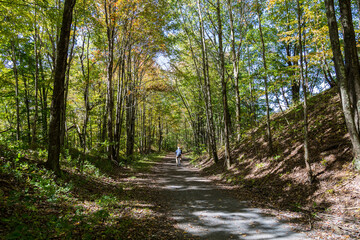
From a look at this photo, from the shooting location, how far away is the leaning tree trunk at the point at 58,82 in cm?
584

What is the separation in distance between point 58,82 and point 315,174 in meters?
8.22

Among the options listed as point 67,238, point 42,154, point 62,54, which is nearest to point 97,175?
point 42,154

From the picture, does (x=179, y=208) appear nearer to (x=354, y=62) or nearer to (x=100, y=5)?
(x=354, y=62)

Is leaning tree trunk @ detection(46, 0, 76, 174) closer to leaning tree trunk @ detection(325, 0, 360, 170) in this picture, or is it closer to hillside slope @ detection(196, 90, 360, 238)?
hillside slope @ detection(196, 90, 360, 238)

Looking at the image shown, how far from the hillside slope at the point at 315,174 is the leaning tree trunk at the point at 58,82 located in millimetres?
6276

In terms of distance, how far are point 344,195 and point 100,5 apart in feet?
45.1

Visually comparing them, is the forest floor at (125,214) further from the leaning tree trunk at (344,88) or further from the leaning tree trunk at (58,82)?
the leaning tree trunk at (344,88)

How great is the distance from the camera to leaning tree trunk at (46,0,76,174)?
5840 millimetres

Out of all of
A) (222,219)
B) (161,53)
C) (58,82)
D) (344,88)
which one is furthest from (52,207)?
(161,53)

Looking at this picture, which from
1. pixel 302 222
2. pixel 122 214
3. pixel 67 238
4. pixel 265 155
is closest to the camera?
pixel 67 238

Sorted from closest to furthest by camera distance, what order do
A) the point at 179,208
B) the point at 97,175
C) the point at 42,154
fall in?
the point at 179,208 < the point at 42,154 < the point at 97,175

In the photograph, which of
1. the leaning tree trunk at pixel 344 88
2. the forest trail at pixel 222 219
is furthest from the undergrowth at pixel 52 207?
the leaning tree trunk at pixel 344 88

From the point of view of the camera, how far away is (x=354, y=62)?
490 cm

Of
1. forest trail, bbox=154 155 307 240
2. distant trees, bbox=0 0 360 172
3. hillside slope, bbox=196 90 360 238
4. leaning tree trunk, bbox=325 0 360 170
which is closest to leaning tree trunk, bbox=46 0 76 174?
distant trees, bbox=0 0 360 172
